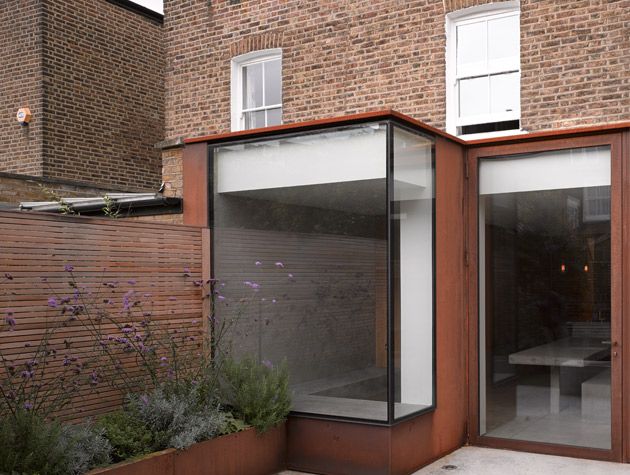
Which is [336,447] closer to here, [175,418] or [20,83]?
[175,418]

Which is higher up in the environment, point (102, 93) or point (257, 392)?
point (102, 93)

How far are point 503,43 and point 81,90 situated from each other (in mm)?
8591

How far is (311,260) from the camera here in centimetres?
730

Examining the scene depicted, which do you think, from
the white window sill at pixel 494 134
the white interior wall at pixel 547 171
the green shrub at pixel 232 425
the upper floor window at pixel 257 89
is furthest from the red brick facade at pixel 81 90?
the white interior wall at pixel 547 171

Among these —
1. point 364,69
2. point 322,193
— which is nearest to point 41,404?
point 322,193

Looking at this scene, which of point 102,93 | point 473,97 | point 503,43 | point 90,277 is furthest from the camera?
point 102,93

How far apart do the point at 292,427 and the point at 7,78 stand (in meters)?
10.2

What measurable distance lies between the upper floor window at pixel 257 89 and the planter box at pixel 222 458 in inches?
216

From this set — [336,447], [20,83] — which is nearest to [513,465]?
[336,447]

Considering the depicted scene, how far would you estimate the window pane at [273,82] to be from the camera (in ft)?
36.7

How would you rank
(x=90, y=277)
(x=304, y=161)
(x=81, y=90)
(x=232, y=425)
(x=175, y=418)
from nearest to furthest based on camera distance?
1. (x=175, y=418)
2. (x=90, y=277)
3. (x=232, y=425)
4. (x=304, y=161)
5. (x=81, y=90)

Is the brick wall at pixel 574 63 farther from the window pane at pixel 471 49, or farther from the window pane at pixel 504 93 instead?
the window pane at pixel 471 49

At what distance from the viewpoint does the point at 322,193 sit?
23.5 ft

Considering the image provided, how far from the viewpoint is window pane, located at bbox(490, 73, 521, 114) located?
9273mm
